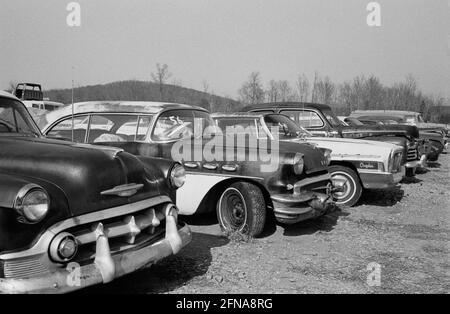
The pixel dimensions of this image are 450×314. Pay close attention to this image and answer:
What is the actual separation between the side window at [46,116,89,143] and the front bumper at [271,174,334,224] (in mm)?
2447

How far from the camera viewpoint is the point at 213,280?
3.88 m

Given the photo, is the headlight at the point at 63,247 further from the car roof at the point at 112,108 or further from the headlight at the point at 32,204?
the car roof at the point at 112,108

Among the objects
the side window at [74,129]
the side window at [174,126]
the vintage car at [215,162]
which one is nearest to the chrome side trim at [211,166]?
the vintage car at [215,162]

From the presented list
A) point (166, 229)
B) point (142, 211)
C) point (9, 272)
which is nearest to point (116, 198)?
point (142, 211)

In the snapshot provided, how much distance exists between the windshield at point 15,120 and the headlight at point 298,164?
2.80 metres

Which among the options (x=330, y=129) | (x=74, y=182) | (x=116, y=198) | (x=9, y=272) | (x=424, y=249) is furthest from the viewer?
(x=330, y=129)

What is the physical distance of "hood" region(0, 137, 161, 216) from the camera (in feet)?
9.77

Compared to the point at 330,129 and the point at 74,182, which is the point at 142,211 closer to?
the point at 74,182

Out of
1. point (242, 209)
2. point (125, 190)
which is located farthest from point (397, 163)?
point (125, 190)

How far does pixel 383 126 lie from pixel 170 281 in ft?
25.3

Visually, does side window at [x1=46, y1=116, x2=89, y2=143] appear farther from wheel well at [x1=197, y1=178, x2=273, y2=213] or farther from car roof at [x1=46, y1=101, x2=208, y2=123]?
wheel well at [x1=197, y1=178, x2=273, y2=213]

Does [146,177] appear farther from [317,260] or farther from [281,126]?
[281,126]

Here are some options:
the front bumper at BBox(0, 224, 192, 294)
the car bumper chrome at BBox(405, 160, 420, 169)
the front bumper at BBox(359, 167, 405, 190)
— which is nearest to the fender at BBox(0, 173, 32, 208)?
the front bumper at BBox(0, 224, 192, 294)

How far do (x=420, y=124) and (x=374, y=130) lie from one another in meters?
8.89
